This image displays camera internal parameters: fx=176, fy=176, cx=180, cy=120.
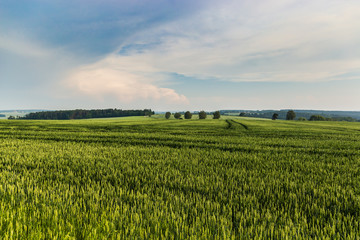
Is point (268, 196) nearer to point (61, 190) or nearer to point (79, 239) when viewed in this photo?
point (79, 239)

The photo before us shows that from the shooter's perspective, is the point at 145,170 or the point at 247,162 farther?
the point at 247,162

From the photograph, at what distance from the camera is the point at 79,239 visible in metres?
3.03

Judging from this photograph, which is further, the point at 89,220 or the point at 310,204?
the point at 310,204

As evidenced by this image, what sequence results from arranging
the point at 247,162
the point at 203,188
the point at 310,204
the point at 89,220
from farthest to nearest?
the point at 247,162 < the point at 203,188 < the point at 310,204 < the point at 89,220

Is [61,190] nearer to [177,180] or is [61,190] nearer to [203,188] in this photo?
[177,180]

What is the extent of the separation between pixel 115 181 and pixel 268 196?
485 cm

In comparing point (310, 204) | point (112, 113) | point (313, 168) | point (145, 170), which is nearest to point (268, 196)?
point (310, 204)

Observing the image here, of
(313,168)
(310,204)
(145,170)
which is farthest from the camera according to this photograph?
(313,168)

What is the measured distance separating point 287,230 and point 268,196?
1.72 m

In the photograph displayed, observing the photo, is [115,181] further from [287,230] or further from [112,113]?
[112,113]

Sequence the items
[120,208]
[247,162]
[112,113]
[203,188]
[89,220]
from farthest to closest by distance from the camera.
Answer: [112,113], [247,162], [203,188], [120,208], [89,220]

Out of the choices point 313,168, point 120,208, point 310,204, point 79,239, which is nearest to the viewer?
point 79,239

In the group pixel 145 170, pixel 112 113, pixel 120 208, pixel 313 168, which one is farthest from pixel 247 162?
pixel 112 113

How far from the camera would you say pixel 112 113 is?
160750 millimetres
